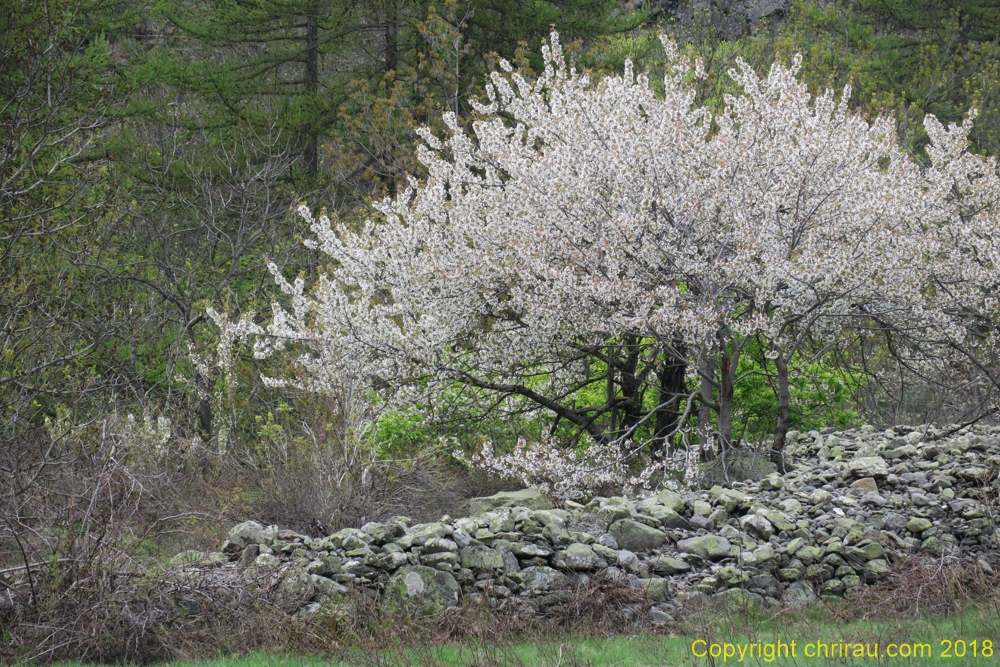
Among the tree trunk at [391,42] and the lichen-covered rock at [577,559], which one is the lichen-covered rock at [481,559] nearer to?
the lichen-covered rock at [577,559]

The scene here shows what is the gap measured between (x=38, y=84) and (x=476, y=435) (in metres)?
7.13

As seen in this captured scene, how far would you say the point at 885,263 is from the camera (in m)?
9.65

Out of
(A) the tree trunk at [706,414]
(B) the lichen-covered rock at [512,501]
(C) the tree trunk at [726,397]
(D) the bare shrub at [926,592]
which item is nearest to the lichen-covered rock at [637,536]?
(B) the lichen-covered rock at [512,501]

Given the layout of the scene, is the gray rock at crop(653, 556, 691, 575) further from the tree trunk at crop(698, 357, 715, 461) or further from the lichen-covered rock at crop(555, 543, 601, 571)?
the tree trunk at crop(698, 357, 715, 461)

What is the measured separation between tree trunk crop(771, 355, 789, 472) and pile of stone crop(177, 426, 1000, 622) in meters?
1.06

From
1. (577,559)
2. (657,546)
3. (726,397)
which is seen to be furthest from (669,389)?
(577,559)

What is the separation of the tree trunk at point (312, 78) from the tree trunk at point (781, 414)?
12989 millimetres

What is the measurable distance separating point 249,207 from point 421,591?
503 inches

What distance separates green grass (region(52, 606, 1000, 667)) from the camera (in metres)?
5.43

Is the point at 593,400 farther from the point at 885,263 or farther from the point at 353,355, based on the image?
the point at 885,263

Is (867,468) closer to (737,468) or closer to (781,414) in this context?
(781,414)

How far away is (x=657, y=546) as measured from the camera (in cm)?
781

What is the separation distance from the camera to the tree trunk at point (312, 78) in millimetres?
20438

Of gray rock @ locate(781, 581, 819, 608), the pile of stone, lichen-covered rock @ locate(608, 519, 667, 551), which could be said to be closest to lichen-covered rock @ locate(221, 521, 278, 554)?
the pile of stone
